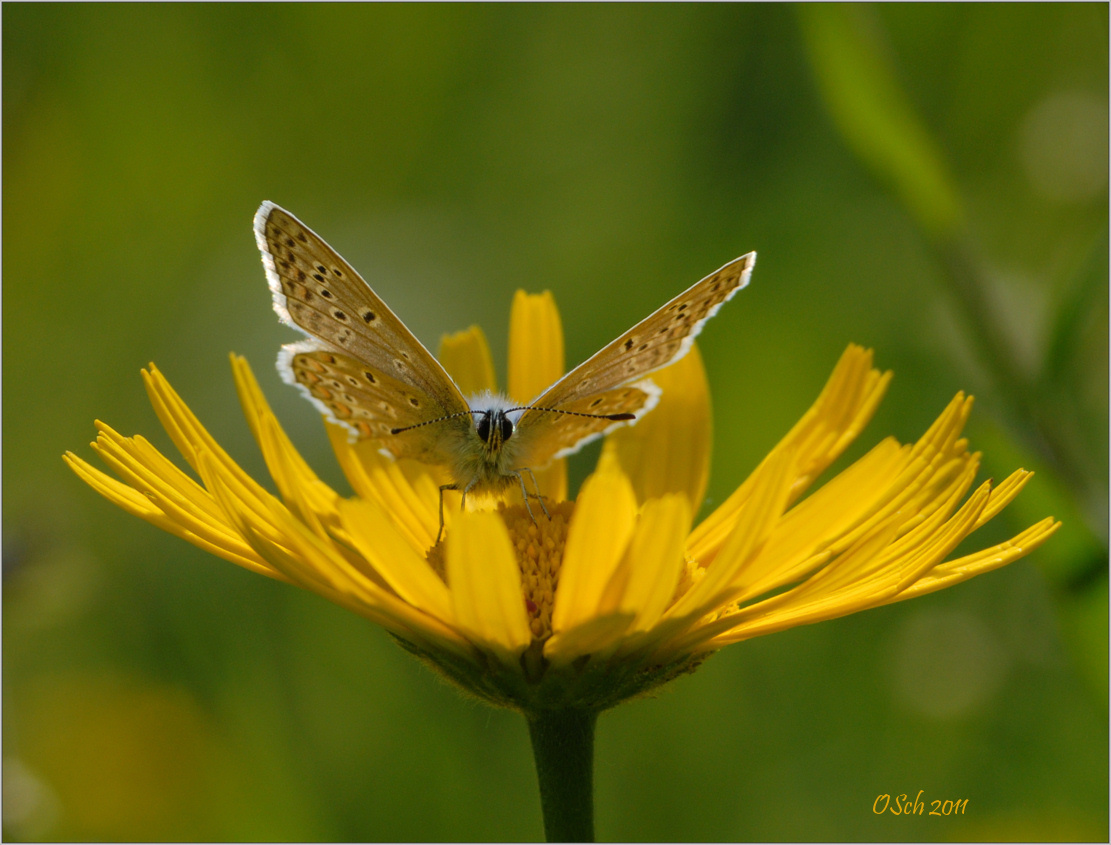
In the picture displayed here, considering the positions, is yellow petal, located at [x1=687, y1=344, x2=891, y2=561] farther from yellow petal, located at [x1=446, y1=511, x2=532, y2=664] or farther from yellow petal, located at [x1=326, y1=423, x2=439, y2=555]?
yellow petal, located at [x1=446, y1=511, x2=532, y2=664]

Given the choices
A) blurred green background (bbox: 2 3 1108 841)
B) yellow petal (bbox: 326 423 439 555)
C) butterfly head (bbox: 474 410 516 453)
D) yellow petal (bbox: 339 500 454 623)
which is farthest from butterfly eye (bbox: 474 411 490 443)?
blurred green background (bbox: 2 3 1108 841)

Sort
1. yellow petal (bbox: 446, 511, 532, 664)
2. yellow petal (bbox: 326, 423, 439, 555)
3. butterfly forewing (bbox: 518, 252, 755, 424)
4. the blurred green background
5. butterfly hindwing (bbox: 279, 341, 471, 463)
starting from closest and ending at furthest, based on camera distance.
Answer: yellow petal (bbox: 446, 511, 532, 664)
butterfly forewing (bbox: 518, 252, 755, 424)
butterfly hindwing (bbox: 279, 341, 471, 463)
yellow petal (bbox: 326, 423, 439, 555)
the blurred green background

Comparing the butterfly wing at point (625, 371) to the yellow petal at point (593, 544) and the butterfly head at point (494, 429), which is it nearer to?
the butterfly head at point (494, 429)

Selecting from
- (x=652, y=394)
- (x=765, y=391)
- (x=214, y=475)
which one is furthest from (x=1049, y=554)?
(x=765, y=391)

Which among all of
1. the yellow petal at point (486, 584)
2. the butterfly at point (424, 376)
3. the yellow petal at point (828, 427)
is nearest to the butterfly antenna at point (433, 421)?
the butterfly at point (424, 376)

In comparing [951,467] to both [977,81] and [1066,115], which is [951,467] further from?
[977,81]

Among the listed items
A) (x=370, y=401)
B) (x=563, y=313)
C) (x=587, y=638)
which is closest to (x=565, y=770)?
(x=587, y=638)

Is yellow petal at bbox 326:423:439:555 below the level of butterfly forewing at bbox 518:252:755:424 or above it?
below
